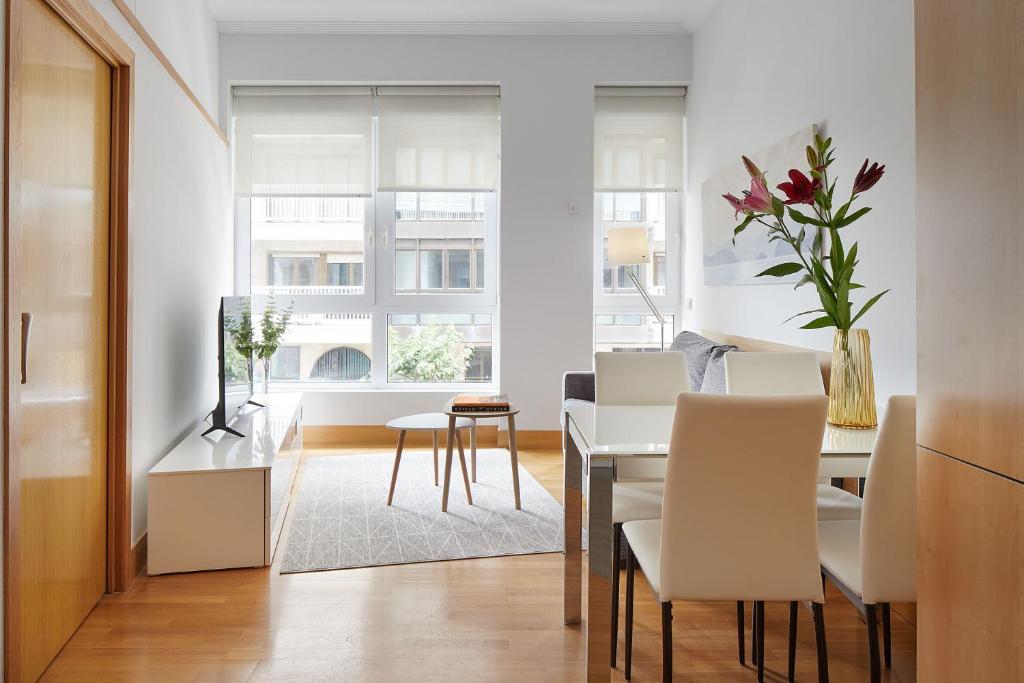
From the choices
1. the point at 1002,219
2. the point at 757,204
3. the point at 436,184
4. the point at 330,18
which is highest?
the point at 330,18

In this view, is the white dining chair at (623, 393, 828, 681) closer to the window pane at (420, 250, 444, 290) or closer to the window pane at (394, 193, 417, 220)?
the window pane at (420, 250, 444, 290)

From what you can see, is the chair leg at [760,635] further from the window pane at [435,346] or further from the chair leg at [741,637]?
the window pane at [435,346]

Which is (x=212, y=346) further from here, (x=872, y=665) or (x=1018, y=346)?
(x=1018, y=346)

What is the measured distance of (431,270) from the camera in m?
5.26

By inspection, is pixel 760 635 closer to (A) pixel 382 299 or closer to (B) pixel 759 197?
(B) pixel 759 197

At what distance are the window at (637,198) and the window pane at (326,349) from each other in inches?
71.1

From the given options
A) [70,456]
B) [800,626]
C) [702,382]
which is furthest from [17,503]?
[702,382]

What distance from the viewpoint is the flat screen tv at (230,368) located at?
3.39 metres

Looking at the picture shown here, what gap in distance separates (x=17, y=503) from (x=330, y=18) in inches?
155

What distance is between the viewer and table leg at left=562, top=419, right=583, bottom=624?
2291 millimetres

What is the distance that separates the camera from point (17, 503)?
1.80 meters

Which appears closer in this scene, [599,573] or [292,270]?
[599,573]

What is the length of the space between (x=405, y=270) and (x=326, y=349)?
855mm

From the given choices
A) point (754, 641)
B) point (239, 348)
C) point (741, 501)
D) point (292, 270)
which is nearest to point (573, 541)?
point (754, 641)
